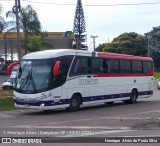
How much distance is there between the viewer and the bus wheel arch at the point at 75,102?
22406 millimetres

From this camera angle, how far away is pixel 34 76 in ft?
69.9

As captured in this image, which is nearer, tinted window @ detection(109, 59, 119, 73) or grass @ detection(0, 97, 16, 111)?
grass @ detection(0, 97, 16, 111)

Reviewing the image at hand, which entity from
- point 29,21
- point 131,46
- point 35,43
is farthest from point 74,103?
point 131,46

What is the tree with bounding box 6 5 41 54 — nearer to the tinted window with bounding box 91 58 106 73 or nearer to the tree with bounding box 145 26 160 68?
the tinted window with bounding box 91 58 106 73

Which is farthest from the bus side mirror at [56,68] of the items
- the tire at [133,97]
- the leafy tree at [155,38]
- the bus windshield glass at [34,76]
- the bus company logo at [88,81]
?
the leafy tree at [155,38]

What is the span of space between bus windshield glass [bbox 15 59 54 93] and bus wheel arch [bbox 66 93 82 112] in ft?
6.51

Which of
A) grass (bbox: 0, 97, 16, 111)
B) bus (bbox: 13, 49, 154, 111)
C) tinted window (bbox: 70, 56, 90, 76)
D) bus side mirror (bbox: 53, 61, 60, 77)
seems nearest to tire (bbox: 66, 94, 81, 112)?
bus (bbox: 13, 49, 154, 111)

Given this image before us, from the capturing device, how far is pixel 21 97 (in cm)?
2127

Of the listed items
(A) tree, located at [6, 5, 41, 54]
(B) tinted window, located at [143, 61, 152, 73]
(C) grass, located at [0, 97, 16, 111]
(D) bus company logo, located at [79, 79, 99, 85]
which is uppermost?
(A) tree, located at [6, 5, 41, 54]

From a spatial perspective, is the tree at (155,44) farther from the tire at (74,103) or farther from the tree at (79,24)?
the tire at (74,103)

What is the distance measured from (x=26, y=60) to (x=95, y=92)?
14.4 feet

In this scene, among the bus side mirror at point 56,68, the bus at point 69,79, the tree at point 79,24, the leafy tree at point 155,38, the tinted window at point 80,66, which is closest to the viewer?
the bus side mirror at point 56,68

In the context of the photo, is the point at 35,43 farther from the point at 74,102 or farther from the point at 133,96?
the point at 74,102

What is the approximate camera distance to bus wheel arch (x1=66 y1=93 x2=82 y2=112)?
73.5 feet
